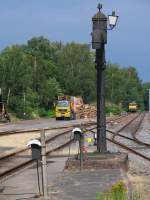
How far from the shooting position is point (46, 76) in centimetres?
13238

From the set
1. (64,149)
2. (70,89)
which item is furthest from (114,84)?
(64,149)

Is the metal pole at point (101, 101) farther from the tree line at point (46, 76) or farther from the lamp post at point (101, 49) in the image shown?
the tree line at point (46, 76)

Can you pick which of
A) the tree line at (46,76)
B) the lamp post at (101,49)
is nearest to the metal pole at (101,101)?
the lamp post at (101,49)

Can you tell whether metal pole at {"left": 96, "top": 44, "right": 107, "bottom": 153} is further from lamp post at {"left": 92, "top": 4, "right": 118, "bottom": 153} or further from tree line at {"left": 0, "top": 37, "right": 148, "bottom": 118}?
tree line at {"left": 0, "top": 37, "right": 148, "bottom": 118}

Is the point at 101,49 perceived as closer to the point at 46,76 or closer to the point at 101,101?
the point at 101,101

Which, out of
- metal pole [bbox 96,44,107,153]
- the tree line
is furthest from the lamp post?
the tree line

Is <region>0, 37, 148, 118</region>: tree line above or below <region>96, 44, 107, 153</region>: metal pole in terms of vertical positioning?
above

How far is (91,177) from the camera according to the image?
13.7 m

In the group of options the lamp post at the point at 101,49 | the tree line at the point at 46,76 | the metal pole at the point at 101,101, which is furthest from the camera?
the tree line at the point at 46,76

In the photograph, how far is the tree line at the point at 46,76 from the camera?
290 feet

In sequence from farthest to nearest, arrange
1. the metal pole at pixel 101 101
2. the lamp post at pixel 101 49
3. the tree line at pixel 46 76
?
the tree line at pixel 46 76 < the metal pole at pixel 101 101 < the lamp post at pixel 101 49

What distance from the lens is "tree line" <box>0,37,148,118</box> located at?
290 feet

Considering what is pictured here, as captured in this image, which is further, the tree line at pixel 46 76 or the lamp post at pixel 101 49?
the tree line at pixel 46 76

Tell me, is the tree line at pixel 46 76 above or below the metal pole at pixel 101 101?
above
